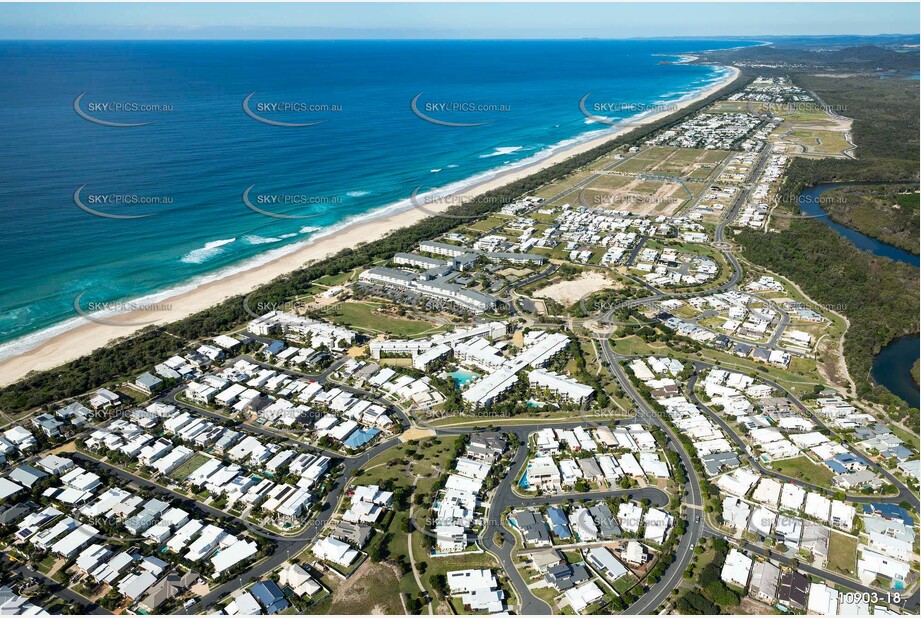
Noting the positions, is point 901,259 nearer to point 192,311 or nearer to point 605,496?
point 605,496

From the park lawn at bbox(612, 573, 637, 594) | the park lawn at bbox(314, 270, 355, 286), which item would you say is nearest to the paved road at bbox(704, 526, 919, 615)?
the park lawn at bbox(612, 573, 637, 594)

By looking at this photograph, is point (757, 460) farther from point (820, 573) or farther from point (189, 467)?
point (189, 467)

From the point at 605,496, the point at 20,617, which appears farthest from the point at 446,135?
the point at 20,617

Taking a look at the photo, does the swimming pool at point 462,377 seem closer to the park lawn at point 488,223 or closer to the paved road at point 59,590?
the paved road at point 59,590

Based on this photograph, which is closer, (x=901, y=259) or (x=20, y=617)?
(x=20, y=617)

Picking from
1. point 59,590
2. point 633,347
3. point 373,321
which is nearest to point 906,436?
point 633,347

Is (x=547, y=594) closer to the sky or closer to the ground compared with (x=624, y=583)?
closer to the ground
